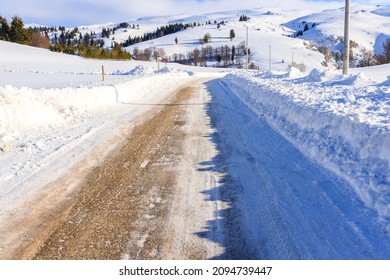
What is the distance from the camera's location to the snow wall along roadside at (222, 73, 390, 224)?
4.93m

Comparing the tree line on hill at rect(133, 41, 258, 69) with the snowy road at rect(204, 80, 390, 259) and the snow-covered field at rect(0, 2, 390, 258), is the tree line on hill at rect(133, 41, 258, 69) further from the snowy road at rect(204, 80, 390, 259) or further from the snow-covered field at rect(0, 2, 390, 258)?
the snowy road at rect(204, 80, 390, 259)

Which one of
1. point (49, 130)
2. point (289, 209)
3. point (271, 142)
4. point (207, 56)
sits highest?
point (207, 56)

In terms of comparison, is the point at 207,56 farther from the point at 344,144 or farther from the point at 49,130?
the point at 344,144

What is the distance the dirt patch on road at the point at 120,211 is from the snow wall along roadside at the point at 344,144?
2827 mm

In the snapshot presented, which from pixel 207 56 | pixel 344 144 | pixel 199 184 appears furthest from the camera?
pixel 207 56

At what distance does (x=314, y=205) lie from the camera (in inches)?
196

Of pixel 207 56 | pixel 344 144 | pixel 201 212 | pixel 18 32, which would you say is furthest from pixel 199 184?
pixel 207 56

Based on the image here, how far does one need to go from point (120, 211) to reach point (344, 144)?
171 inches

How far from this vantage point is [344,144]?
6.56 meters

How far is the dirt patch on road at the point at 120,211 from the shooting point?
3.94 metres

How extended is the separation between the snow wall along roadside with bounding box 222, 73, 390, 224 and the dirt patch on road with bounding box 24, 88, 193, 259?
283cm

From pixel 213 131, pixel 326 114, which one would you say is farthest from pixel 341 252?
pixel 213 131

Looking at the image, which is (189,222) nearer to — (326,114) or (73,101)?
(326,114)

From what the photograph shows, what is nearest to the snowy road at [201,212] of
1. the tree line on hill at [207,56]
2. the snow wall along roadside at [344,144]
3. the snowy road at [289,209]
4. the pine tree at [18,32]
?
the snowy road at [289,209]
